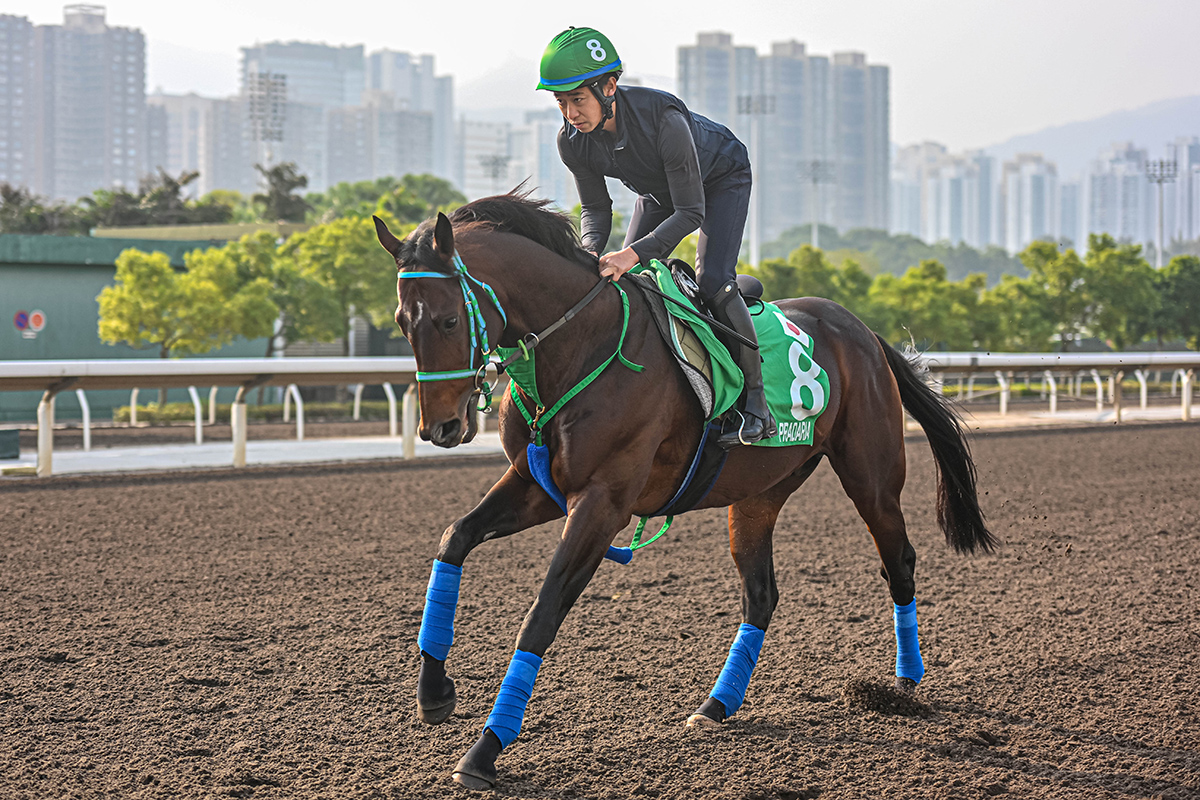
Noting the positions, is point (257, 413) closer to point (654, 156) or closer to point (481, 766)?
point (654, 156)

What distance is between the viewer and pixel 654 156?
3.50 meters

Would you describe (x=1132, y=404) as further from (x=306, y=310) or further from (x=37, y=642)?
(x=37, y=642)

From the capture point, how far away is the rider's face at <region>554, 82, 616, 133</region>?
3.29 m

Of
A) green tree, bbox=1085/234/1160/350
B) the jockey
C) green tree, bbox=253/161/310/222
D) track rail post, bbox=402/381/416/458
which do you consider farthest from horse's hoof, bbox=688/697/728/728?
green tree, bbox=253/161/310/222

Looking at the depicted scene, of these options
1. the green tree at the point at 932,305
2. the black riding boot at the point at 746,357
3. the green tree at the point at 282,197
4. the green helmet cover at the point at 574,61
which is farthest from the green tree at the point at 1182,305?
the green helmet cover at the point at 574,61

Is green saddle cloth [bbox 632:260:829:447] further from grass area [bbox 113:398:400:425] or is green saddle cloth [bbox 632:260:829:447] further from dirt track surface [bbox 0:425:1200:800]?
grass area [bbox 113:398:400:425]

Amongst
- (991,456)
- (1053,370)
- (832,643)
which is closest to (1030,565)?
(832,643)

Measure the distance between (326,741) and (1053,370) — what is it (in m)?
17.5

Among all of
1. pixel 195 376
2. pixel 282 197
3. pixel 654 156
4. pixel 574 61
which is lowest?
pixel 195 376

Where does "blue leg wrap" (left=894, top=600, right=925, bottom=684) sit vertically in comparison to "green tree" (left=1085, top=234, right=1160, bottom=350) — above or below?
below

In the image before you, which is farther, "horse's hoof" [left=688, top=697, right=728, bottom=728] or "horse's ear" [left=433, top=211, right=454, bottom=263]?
"horse's hoof" [left=688, top=697, right=728, bottom=728]

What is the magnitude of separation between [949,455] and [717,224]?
5.89 ft

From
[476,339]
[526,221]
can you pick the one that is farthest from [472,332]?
[526,221]

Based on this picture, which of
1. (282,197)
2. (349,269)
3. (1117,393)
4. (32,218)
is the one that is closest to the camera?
(1117,393)
